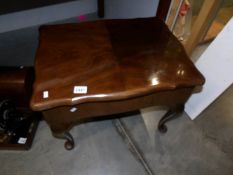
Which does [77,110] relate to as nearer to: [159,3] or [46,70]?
[46,70]

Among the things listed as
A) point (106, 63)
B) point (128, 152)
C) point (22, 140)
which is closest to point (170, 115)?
point (128, 152)

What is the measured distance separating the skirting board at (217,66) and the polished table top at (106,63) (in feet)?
0.89

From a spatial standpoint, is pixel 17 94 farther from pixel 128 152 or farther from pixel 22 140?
pixel 128 152

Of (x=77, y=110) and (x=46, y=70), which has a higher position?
(x=46, y=70)

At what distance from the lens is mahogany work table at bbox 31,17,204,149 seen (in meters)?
0.73

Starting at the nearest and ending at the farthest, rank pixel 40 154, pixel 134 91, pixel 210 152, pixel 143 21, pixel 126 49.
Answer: pixel 134 91 → pixel 126 49 → pixel 143 21 → pixel 40 154 → pixel 210 152

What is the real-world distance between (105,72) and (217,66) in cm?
71

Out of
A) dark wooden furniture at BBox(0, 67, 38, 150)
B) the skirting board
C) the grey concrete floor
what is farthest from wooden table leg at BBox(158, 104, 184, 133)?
dark wooden furniture at BBox(0, 67, 38, 150)

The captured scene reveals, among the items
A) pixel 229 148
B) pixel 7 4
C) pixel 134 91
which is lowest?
pixel 229 148

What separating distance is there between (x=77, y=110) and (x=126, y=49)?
0.36 metres

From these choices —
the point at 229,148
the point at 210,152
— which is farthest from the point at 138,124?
the point at 229,148

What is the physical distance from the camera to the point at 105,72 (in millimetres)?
787

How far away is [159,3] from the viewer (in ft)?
3.71

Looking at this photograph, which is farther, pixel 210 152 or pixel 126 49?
pixel 210 152
